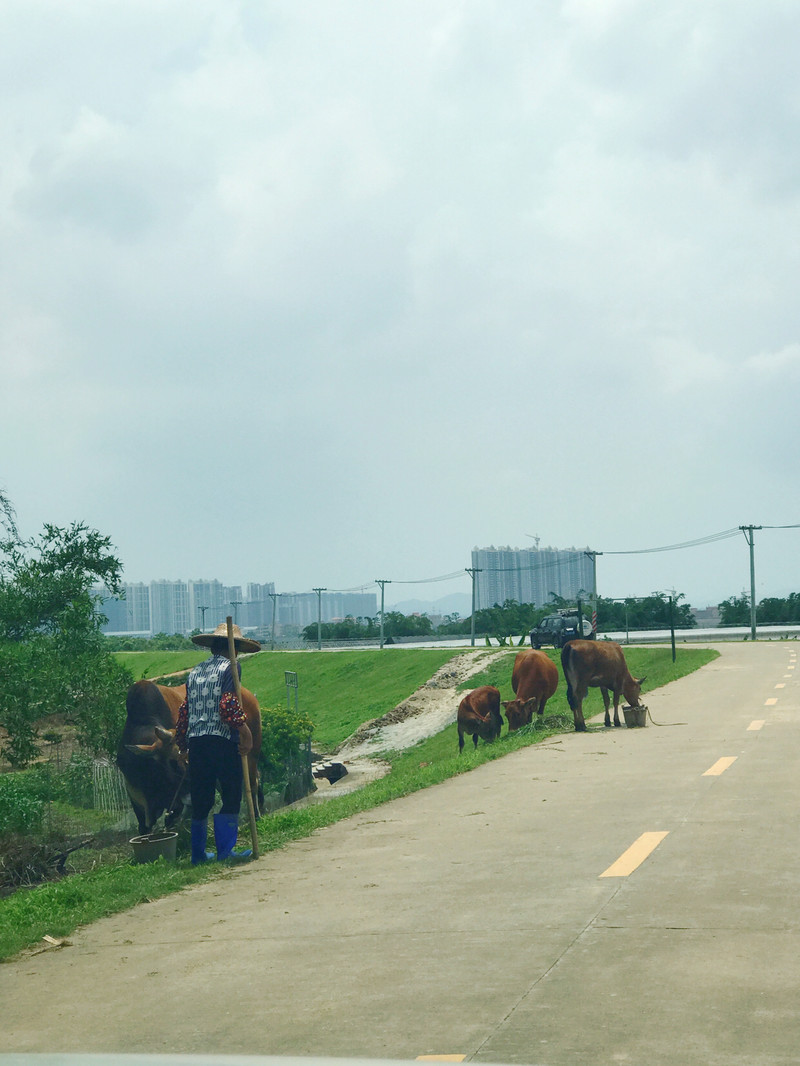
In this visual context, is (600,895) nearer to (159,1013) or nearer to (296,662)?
(159,1013)

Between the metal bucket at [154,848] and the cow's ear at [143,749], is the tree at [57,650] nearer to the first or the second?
the cow's ear at [143,749]

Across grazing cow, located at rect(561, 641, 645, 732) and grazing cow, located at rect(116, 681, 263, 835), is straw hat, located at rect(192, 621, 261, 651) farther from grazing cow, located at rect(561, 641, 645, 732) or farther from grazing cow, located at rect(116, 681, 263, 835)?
grazing cow, located at rect(561, 641, 645, 732)

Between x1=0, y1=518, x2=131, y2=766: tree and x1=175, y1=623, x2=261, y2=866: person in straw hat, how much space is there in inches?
548

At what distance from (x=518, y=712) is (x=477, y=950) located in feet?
68.9

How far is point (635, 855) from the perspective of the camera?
8164 mm

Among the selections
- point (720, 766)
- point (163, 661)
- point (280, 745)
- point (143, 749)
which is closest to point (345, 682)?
point (163, 661)

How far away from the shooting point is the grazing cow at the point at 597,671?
68.2 feet

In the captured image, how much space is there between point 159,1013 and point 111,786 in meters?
13.6

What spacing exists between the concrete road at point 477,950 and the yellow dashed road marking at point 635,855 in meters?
0.04

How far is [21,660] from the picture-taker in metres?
22.9

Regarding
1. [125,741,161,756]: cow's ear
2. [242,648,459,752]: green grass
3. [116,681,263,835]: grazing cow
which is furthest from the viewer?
[242,648,459,752]: green grass

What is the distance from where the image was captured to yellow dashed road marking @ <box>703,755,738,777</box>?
496 inches

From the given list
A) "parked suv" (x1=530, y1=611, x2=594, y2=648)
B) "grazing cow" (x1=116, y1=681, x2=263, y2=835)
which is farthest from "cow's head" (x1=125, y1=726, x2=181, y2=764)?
"parked suv" (x1=530, y1=611, x2=594, y2=648)

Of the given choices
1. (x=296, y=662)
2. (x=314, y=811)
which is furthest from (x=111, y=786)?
(x=296, y=662)
